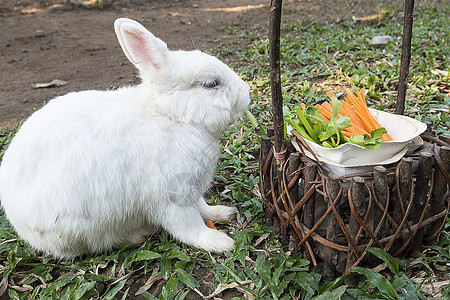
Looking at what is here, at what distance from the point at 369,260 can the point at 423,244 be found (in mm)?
387

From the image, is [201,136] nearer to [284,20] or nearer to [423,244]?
[423,244]

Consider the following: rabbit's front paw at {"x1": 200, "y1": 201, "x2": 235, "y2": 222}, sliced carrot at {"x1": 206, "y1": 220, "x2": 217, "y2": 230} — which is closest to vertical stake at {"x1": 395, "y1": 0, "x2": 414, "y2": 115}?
rabbit's front paw at {"x1": 200, "y1": 201, "x2": 235, "y2": 222}

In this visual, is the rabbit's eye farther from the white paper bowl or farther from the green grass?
the green grass

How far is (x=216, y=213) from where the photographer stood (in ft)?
8.82

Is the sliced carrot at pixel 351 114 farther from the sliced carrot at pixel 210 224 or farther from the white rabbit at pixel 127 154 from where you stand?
the sliced carrot at pixel 210 224

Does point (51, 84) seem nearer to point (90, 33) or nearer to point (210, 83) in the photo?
point (90, 33)

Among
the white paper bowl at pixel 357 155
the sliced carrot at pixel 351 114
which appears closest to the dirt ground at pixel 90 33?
the sliced carrot at pixel 351 114

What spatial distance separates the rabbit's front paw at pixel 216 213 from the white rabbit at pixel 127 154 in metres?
0.28

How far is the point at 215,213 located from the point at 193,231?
331 mm

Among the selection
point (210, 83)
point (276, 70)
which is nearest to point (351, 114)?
point (276, 70)

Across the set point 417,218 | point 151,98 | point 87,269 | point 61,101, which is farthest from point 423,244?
point 61,101

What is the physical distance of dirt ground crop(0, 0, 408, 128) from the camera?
215 inches

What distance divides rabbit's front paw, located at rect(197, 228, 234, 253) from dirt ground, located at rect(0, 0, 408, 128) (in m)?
3.12

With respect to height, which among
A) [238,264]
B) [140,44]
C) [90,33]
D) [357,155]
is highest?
[140,44]
